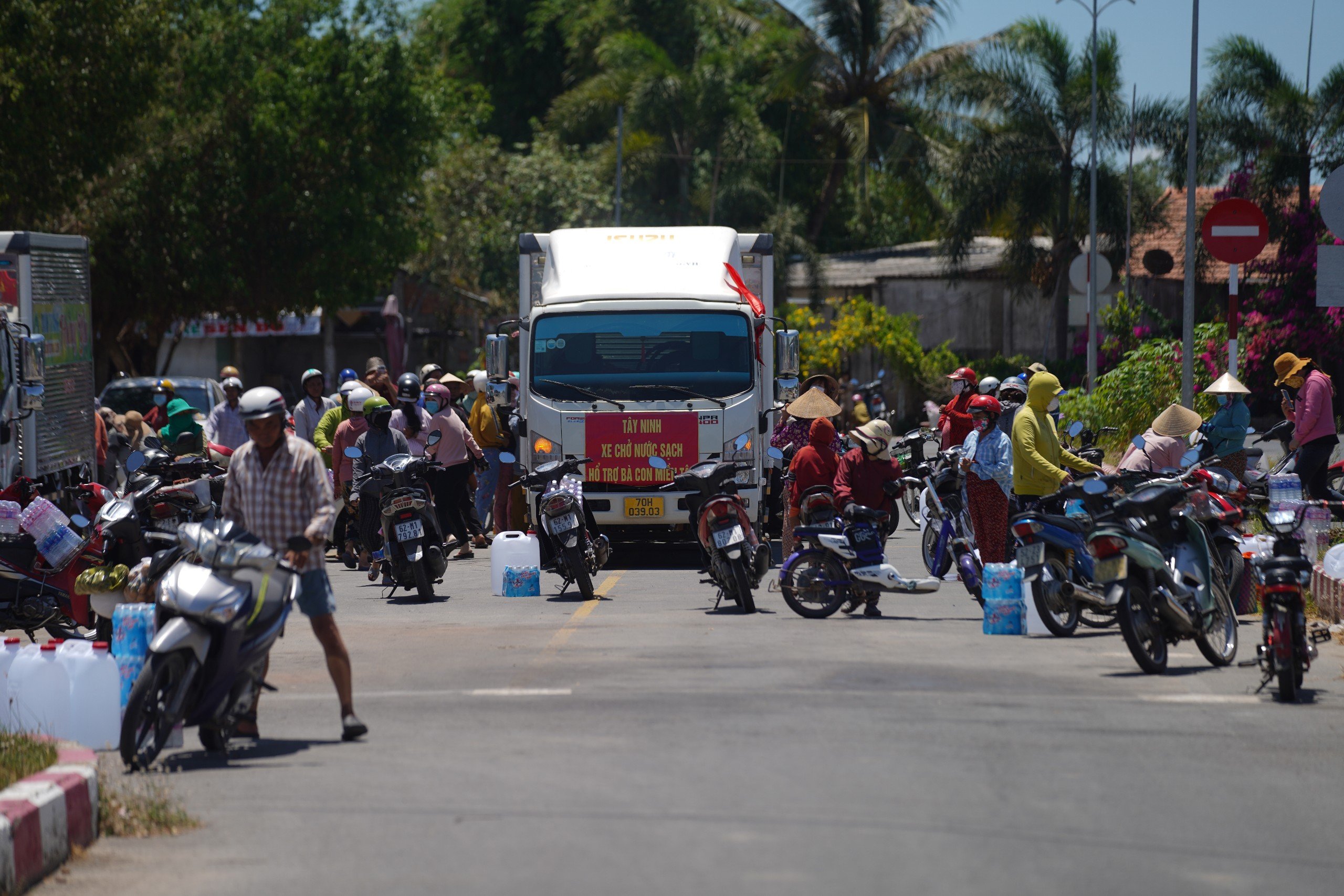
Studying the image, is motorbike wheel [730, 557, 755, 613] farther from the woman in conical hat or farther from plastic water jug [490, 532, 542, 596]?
the woman in conical hat

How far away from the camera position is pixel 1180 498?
32.9ft

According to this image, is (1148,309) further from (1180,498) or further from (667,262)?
(1180,498)

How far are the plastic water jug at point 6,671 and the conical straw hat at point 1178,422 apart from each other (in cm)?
891

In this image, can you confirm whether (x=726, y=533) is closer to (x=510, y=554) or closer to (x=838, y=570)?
(x=838, y=570)

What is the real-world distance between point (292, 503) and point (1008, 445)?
613cm

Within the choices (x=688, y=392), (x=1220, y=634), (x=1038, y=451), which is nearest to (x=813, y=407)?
(x=688, y=392)

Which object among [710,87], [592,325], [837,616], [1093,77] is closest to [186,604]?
[837,616]

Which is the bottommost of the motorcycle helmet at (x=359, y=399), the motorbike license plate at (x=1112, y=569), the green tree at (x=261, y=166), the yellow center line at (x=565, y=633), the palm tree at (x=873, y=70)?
the yellow center line at (x=565, y=633)

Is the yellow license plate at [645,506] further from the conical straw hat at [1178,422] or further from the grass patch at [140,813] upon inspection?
the grass patch at [140,813]

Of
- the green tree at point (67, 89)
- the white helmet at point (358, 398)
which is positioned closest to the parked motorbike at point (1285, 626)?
the white helmet at point (358, 398)

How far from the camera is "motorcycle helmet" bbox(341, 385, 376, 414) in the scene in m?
14.8

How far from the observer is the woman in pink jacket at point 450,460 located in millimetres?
15938

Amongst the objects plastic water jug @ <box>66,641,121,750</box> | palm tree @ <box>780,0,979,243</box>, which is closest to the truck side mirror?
plastic water jug @ <box>66,641,121,750</box>

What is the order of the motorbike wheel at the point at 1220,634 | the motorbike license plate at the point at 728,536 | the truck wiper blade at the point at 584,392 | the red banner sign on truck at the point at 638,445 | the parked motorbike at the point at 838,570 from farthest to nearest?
the truck wiper blade at the point at 584,392, the red banner sign on truck at the point at 638,445, the motorbike license plate at the point at 728,536, the parked motorbike at the point at 838,570, the motorbike wheel at the point at 1220,634
